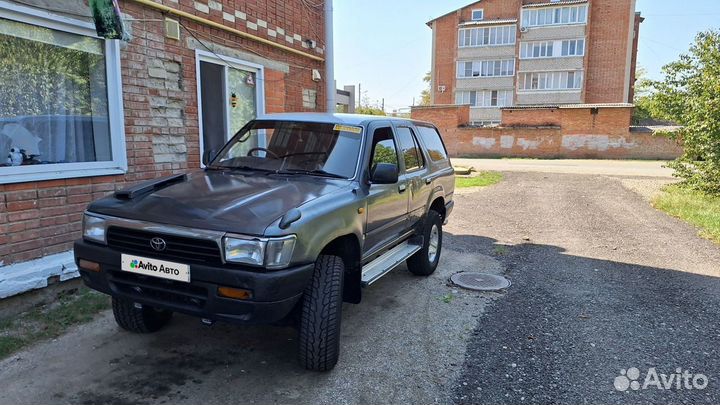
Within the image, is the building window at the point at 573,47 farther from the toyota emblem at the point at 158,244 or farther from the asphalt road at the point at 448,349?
the toyota emblem at the point at 158,244

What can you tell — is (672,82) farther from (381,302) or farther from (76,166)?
(76,166)

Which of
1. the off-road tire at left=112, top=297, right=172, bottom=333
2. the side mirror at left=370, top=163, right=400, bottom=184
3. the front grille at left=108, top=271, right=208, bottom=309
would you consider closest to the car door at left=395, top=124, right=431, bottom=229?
the side mirror at left=370, top=163, right=400, bottom=184

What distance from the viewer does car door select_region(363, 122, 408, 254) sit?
3.99m

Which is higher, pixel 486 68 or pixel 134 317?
pixel 486 68

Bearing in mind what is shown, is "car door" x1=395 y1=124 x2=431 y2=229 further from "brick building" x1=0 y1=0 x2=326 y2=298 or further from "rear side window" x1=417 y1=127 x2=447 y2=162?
"brick building" x1=0 y1=0 x2=326 y2=298

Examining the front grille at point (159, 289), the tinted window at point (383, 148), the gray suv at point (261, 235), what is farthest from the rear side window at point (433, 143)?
the front grille at point (159, 289)

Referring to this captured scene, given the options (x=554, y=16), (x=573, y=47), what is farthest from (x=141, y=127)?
(x=554, y=16)

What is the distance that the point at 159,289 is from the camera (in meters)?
2.94

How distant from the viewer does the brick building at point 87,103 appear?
14.4 ft

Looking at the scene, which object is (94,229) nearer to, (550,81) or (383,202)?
(383,202)

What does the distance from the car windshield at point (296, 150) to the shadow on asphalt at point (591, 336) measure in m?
1.89

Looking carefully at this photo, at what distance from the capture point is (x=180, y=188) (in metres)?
3.50

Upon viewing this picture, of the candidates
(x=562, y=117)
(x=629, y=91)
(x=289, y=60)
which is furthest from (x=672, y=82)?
(x=629, y=91)

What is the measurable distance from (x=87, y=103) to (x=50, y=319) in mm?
2397
